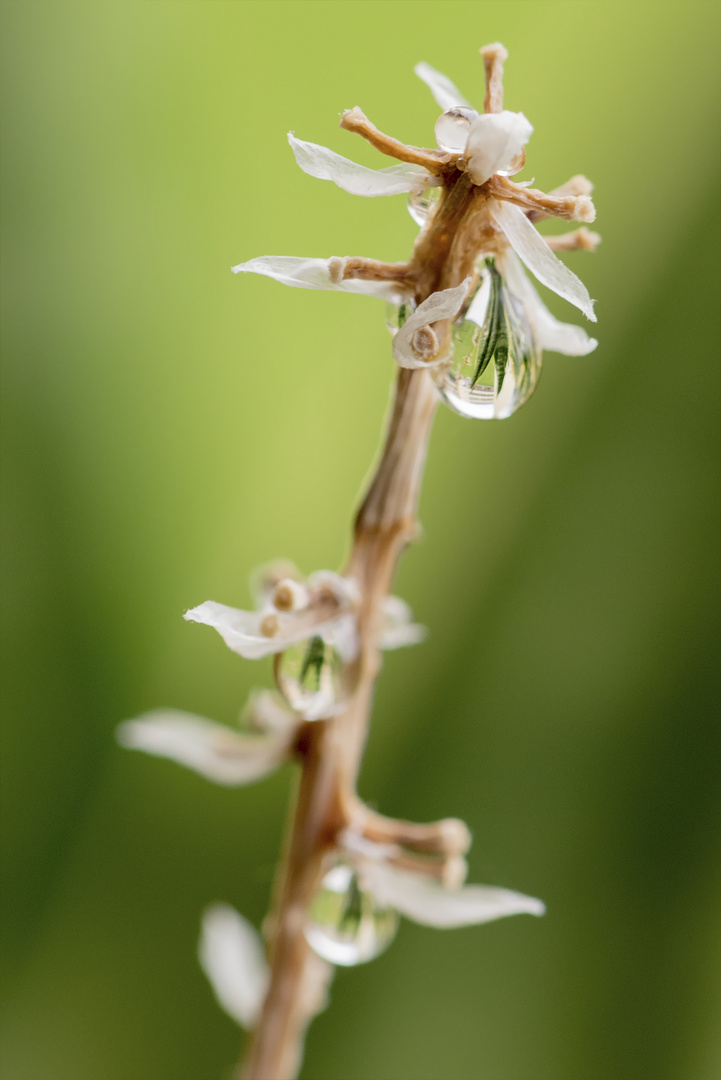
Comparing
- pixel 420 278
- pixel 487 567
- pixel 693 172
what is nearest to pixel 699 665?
pixel 487 567

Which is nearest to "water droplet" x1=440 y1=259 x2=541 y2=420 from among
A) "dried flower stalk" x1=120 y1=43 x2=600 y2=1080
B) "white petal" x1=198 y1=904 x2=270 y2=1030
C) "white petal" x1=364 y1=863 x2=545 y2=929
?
"dried flower stalk" x1=120 y1=43 x2=600 y2=1080

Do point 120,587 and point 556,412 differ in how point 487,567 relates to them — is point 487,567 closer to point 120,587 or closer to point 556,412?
point 556,412

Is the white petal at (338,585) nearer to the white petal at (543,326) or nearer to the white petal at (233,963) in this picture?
the white petal at (543,326)

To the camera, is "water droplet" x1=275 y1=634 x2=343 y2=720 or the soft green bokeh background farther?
the soft green bokeh background

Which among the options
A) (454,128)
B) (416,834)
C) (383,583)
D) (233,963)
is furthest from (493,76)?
(233,963)

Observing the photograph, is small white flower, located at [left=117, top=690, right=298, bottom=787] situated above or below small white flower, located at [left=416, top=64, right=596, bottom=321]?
below

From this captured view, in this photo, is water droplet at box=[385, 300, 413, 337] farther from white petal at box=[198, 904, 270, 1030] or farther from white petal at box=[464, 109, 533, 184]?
white petal at box=[198, 904, 270, 1030]
